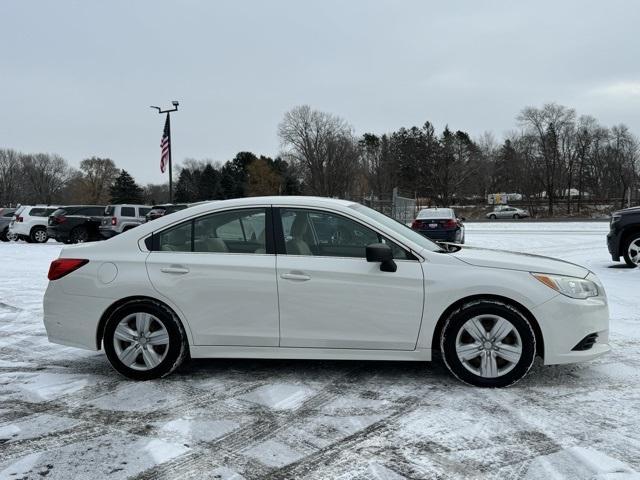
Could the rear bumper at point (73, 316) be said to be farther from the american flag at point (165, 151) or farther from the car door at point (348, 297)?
the american flag at point (165, 151)

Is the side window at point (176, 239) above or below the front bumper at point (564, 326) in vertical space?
above

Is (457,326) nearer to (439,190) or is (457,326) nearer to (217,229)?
(217,229)

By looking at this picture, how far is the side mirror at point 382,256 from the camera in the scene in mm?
4133

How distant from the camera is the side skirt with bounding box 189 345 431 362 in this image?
168 inches

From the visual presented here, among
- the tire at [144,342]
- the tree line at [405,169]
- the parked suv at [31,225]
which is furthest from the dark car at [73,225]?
the tree line at [405,169]

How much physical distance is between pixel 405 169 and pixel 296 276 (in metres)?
94.3

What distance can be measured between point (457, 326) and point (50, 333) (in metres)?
3.55

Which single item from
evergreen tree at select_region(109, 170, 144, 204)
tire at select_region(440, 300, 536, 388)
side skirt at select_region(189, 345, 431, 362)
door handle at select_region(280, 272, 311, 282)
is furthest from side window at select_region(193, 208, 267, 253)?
evergreen tree at select_region(109, 170, 144, 204)

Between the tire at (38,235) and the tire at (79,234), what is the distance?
104 inches

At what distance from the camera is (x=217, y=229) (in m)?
4.59

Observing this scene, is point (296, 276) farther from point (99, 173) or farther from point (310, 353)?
point (99, 173)

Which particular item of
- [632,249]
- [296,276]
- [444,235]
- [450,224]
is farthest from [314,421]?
[450,224]

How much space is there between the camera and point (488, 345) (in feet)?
13.7

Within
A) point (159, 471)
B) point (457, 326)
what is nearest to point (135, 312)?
point (159, 471)
